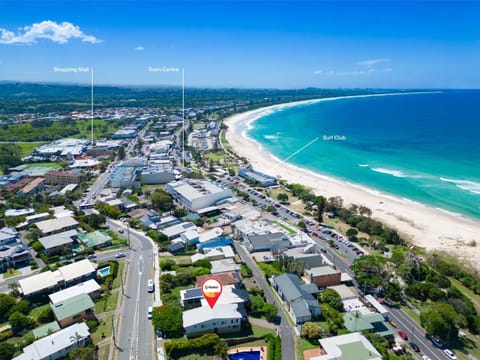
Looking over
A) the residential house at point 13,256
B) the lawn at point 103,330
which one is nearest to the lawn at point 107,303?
the lawn at point 103,330

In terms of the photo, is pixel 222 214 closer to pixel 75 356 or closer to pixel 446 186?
pixel 75 356

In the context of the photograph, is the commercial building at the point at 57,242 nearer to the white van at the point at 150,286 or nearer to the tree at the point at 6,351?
the white van at the point at 150,286

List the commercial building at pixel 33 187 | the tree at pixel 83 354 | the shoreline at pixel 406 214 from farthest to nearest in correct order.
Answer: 1. the commercial building at pixel 33 187
2. the shoreline at pixel 406 214
3. the tree at pixel 83 354

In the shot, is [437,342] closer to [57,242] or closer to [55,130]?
[57,242]

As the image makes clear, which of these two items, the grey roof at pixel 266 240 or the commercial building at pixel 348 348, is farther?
the grey roof at pixel 266 240

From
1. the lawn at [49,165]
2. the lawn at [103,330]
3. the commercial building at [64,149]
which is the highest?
the commercial building at [64,149]

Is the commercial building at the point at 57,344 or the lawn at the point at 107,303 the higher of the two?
the commercial building at the point at 57,344

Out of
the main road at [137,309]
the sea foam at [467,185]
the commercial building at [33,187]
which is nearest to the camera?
the main road at [137,309]
